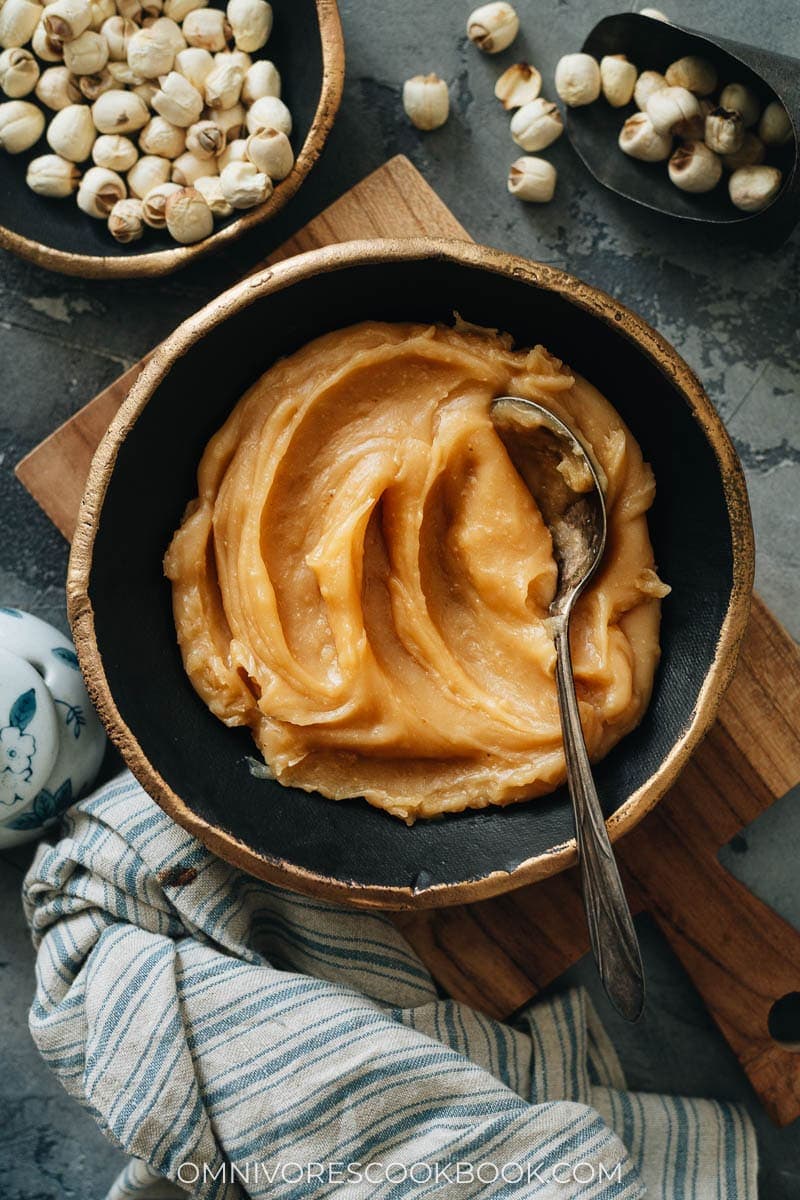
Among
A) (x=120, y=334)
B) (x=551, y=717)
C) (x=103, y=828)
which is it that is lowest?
(x=103, y=828)

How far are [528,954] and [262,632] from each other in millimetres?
832

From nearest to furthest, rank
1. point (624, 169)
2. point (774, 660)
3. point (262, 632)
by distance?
1. point (262, 632)
2. point (774, 660)
3. point (624, 169)

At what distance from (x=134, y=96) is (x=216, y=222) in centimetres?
32

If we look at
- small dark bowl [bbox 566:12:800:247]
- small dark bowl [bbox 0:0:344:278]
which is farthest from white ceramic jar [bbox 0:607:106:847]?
small dark bowl [bbox 566:12:800:247]

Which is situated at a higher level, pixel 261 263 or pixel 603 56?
pixel 603 56

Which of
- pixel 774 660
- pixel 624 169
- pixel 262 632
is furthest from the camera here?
pixel 624 169

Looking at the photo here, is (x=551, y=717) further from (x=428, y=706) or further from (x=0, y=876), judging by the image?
(x=0, y=876)

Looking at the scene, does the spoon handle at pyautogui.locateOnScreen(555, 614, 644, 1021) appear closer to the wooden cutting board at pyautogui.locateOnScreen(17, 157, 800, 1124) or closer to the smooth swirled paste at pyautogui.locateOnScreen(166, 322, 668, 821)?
the smooth swirled paste at pyautogui.locateOnScreen(166, 322, 668, 821)

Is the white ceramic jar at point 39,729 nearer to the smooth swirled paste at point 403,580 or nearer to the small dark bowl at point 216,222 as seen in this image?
the smooth swirled paste at point 403,580

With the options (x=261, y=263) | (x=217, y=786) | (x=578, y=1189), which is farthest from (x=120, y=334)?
(x=578, y=1189)

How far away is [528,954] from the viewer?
199 cm

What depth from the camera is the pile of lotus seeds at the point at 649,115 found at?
1.98 meters

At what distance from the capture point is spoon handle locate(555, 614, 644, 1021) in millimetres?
1513

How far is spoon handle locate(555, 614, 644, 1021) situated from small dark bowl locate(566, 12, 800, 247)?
98 cm
